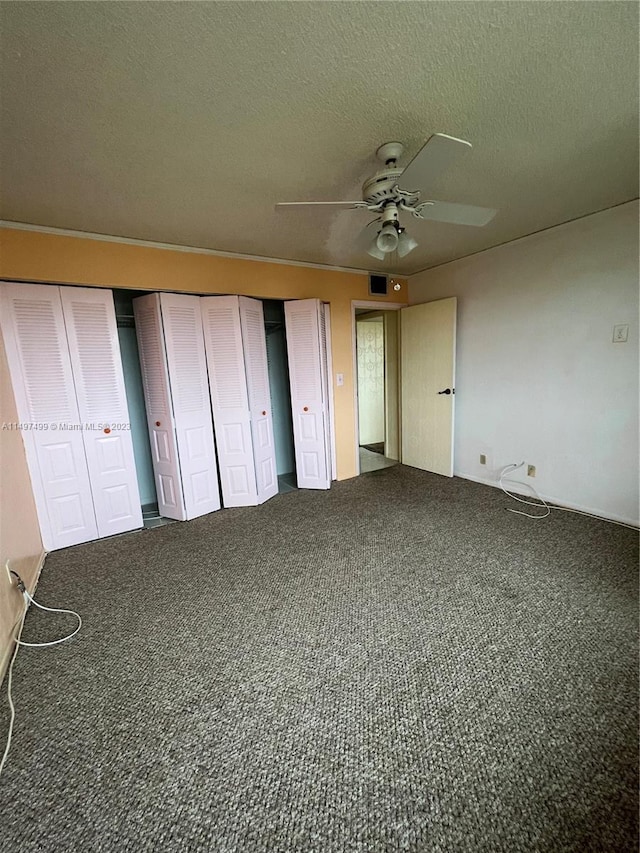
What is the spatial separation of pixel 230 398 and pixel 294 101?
2.28m

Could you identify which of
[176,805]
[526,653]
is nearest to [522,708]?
[526,653]

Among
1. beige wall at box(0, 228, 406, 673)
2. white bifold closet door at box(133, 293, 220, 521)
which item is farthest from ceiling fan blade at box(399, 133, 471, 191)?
white bifold closet door at box(133, 293, 220, 521)

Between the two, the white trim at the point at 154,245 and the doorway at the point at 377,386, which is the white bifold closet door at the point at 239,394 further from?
the doorway at the point at 377,386

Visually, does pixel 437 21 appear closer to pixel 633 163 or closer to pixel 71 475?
pixel 633 163

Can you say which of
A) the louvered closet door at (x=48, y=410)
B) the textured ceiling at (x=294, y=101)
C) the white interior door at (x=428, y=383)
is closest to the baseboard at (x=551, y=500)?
the white interior door at (x=428, y=383)

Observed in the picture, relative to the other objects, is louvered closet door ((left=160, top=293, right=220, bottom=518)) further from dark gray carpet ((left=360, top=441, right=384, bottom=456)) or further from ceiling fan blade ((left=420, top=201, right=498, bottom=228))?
dark gray carpet ((left=360, top=441, right=384, bottom=456))

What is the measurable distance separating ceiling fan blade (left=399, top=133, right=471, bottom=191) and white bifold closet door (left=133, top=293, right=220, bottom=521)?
2.12 meters

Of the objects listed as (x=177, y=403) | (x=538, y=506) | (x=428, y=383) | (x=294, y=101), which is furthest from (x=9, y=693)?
(x=428, y=383)

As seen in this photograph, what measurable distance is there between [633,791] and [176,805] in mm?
1453

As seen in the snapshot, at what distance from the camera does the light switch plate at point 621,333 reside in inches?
100

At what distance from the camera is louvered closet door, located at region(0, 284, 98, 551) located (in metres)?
2.44

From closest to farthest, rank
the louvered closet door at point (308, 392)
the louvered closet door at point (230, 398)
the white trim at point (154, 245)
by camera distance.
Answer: the white trim at point (154, 245)
the louvered closet door at point (230, 398)
the louvered closet door at point (308, 392)

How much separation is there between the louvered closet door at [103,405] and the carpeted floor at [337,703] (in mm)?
530

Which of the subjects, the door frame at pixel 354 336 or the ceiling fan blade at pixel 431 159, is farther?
the door frame at pixel 354 336
